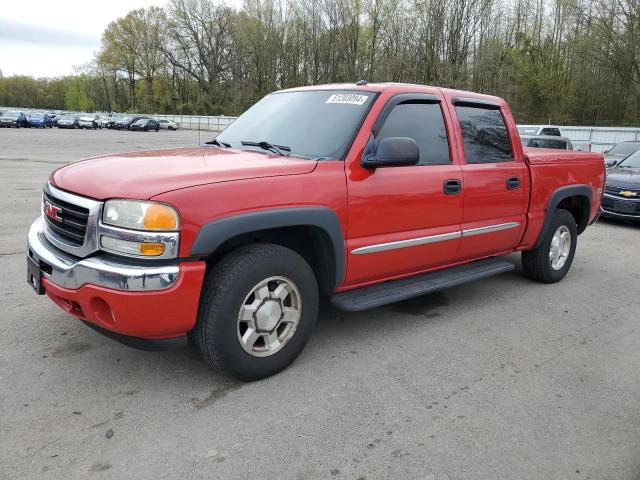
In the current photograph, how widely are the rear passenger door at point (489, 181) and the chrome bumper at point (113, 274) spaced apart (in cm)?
256

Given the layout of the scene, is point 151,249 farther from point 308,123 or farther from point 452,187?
point 452,187

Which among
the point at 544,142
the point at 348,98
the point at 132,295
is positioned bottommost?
the point at 132,295

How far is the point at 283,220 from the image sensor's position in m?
3.17

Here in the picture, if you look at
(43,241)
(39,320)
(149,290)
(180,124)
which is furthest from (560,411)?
(180,124)

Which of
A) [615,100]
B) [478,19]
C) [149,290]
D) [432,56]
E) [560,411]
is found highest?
[478,19]

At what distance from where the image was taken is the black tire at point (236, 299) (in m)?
3.01

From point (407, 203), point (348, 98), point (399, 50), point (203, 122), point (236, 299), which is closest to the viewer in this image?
point (236, 299)

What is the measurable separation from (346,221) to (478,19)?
3610cm

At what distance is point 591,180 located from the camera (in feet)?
19.4

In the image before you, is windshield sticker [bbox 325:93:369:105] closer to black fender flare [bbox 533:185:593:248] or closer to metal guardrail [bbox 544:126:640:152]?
black fender flare [bbox 533:185:593:248]

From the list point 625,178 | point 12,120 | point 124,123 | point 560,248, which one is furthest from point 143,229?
point 124,123

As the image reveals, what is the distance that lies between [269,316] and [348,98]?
1761 millimetres

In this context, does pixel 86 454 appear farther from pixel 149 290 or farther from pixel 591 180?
pixel 591 180

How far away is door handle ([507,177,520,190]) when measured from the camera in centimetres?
475
